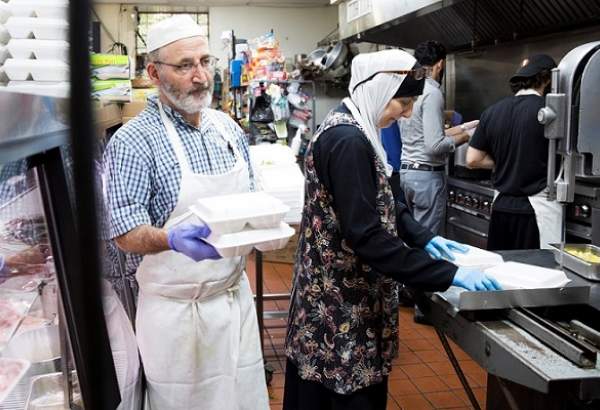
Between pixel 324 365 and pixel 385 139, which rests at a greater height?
pixel 385 139

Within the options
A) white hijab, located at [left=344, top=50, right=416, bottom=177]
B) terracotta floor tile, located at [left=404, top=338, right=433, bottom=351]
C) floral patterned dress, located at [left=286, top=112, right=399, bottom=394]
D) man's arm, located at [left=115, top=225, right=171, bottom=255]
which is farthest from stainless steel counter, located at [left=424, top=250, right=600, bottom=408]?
terracotta floor tile, located at [left=404, top=338, right=433, bottom=351]

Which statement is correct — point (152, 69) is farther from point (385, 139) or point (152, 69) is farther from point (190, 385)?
point (385, 139)

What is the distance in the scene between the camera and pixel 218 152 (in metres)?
1.98

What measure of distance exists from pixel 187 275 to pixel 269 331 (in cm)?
240

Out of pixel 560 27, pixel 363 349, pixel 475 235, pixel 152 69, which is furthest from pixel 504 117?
pixel 152 69

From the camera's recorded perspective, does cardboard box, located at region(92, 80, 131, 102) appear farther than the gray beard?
Yes

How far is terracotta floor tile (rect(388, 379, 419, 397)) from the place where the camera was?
328cm

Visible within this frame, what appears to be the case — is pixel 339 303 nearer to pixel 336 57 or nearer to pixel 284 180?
pixel 284 180

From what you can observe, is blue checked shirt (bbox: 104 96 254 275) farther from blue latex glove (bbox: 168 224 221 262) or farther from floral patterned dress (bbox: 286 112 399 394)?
floral patterned dress (bbox: 286 112 399 394)

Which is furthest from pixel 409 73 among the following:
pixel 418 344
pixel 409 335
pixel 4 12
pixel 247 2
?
pixel 247 2

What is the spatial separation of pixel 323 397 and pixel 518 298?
783 millimetres

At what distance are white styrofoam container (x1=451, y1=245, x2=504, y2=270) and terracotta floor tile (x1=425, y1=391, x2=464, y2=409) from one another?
53.1 inches

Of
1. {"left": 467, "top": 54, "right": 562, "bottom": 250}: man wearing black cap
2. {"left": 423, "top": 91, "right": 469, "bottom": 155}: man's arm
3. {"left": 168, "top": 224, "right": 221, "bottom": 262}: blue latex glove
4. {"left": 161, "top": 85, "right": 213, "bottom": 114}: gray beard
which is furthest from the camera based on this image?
{"left": 423, "top": 91, "right": 469, "bottom": 155}: man's arm

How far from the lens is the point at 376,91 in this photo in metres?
2.01
